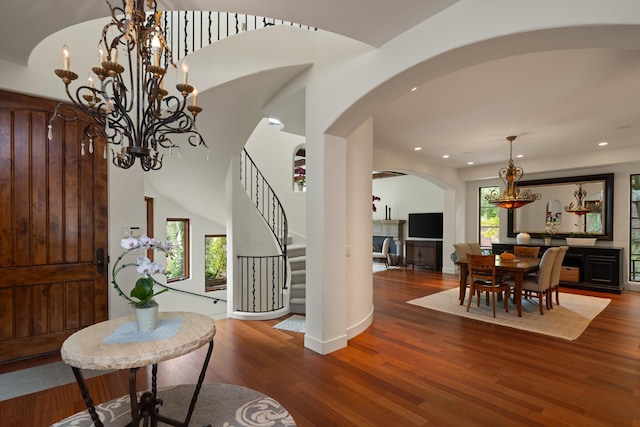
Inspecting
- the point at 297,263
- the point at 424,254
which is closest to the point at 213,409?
the point at 297,263

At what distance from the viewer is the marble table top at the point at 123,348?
1.57m

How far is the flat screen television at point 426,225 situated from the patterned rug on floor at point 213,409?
307 inches

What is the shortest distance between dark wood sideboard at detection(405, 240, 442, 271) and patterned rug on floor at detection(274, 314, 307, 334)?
5667 mm

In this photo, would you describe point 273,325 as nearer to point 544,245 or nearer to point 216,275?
point 216,275

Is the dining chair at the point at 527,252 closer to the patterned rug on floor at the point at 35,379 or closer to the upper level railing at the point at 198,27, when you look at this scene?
the upper level railing at the point at 198,27

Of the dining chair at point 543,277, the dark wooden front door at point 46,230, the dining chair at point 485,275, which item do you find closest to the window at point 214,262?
the dark wooden front door at point 46,230

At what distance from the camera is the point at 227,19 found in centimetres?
371

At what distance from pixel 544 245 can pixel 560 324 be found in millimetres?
3594

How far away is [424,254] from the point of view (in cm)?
928

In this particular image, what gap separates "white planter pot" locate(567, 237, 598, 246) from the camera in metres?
6.84

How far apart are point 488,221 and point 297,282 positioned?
6.17m

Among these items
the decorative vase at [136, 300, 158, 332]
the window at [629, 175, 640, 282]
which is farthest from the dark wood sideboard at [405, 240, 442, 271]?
the decorative vase at [136, 300, 158, 332]

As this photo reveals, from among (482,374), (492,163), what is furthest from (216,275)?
(492,163)

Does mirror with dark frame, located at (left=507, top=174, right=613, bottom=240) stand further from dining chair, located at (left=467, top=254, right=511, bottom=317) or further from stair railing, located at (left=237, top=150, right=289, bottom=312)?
stair railing, located at (left=237, top=150, right=289, bottom=312)
